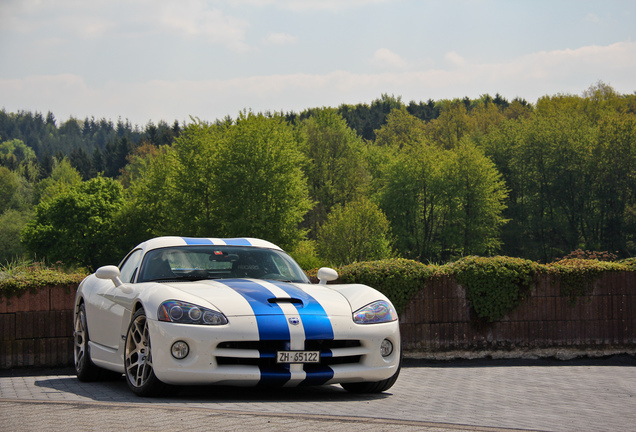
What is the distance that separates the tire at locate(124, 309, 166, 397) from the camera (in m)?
6.14

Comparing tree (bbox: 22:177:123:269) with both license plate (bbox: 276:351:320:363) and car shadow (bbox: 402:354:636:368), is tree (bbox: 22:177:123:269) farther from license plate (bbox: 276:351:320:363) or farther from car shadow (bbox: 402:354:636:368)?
license plate (bbox: 276:351:320:363)

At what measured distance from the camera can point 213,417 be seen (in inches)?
191

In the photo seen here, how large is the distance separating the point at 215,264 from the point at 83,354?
187 centimetres

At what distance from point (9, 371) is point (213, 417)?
564cm

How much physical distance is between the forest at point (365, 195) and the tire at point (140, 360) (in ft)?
156

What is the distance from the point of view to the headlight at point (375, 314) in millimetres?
6645

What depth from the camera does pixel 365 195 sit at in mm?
77062

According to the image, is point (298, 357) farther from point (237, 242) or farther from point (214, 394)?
point (237, 242)

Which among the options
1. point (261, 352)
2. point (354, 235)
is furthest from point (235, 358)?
point (354, 235)

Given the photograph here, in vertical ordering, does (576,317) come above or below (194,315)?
below

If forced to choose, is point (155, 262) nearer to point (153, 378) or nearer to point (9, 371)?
point (153, 378)

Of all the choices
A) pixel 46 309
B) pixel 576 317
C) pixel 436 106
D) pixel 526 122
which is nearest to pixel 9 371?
pixel 46 309

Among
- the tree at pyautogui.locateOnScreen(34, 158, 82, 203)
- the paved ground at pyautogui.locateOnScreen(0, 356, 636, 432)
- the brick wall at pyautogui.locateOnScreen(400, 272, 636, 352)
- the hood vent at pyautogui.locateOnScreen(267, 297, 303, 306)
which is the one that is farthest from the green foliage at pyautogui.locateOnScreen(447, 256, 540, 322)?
the tree at pyautogui.locateOnScreen(34, 158, 82, 203)

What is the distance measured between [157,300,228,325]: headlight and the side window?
5.10ft
